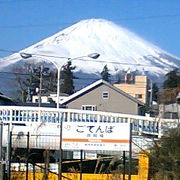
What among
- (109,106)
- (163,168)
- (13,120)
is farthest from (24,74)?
(163,168)

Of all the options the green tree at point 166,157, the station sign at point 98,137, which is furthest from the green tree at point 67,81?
the green tree at point 166,157

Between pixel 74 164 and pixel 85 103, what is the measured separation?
43374mm

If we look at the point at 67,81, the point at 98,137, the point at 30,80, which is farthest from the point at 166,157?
the point at 67,81

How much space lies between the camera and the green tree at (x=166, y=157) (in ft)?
50.3

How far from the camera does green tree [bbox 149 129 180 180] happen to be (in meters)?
15.3

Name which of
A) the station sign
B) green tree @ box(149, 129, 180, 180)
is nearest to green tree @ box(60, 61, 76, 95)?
the station sign

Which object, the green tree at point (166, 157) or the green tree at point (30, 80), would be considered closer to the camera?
the green tree at point (166, 157)

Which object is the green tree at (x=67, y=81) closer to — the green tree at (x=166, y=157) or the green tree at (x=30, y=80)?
the green tree at (x=30, y=80)

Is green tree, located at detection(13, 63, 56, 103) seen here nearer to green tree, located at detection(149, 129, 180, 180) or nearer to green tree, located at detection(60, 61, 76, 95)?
green tree, located at detection(60, 61, 76, 95)

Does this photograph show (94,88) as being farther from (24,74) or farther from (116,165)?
(116,165)

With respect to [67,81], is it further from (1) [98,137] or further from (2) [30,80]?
(1) [98,137]

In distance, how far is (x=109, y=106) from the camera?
6712 centimetres

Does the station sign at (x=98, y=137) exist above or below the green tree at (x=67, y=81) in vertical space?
below

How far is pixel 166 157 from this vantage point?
51.4ft
